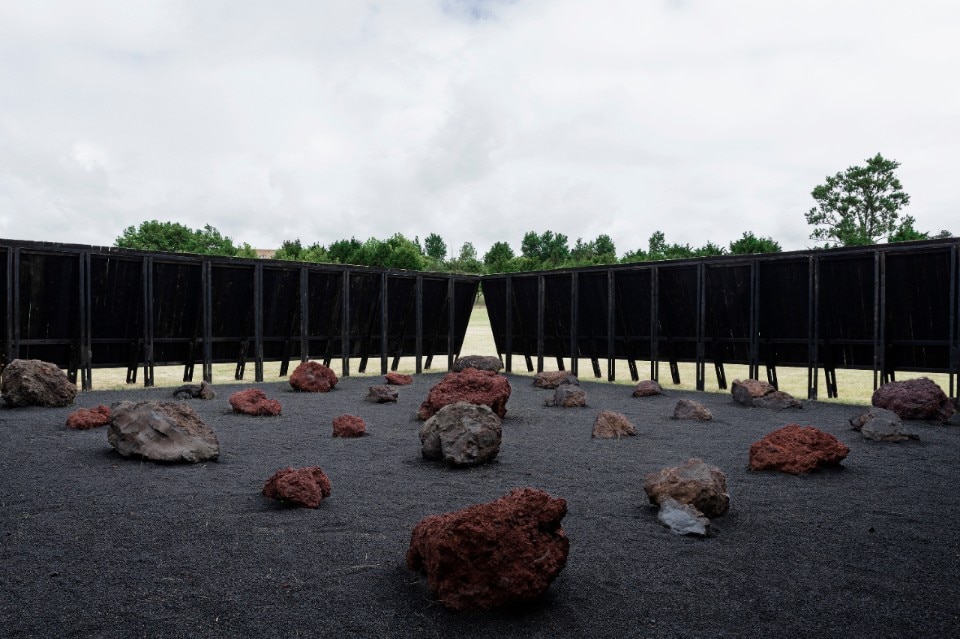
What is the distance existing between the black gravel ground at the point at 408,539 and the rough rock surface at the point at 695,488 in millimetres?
128

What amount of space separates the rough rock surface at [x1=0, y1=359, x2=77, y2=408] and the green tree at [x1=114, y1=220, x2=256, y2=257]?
42324 mm

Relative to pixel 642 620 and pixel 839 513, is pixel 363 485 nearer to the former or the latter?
pixel 642 620

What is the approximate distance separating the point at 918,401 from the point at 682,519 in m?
6.59

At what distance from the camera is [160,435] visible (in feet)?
19.6

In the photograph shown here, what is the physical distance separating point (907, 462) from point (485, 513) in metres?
5.11

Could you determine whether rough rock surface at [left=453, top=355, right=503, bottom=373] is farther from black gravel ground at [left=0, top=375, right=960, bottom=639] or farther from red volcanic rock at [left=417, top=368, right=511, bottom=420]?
black gravel ground at [left=0, top=375, right=960, bottom=639]

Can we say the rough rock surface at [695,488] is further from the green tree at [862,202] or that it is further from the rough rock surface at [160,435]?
the green tree at [862,202]

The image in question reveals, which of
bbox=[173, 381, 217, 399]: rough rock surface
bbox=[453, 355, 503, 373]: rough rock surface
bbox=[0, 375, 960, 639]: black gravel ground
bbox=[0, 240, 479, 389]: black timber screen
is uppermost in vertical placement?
bbox=[0, 240, 479, 389]: black timber screen

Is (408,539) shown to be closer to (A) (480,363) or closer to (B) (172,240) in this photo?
(A) (480,363)

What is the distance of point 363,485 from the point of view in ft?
17.0

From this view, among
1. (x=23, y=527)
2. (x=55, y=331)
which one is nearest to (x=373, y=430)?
(x=23, y=527)

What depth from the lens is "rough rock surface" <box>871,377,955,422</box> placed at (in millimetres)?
8633

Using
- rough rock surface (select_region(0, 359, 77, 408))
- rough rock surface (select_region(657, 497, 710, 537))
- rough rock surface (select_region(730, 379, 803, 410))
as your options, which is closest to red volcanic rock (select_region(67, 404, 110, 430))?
rough rock surface (select_region(0, 359, 77, 408))

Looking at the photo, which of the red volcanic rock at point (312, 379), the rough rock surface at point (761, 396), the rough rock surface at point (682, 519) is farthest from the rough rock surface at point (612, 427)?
the red volcanic rock at point (312, 379)
